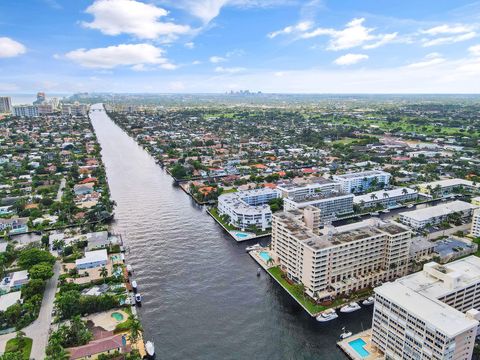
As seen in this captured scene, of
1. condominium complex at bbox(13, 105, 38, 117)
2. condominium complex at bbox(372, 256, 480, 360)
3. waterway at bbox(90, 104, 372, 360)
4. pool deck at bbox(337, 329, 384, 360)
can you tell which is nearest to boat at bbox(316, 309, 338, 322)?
Answer: waterway at bbox(90, 104, 372, 360)

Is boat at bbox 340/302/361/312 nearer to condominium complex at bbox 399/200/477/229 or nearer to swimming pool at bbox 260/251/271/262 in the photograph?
swimming pool at bbox 260/251/271/262

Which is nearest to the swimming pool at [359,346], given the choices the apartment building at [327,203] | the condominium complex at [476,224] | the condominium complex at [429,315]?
the condominium complex at [429,315]

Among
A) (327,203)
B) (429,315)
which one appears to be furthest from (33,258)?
(327,203)

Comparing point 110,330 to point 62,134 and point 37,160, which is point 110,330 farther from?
point 62,134

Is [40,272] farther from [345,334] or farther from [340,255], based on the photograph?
[340,255]

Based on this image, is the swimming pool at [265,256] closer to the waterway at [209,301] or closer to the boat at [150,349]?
the waterway at [209,301]

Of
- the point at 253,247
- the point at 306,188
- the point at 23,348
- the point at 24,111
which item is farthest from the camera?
the point at 24,111

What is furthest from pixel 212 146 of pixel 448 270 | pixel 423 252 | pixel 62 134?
pixel 448 270

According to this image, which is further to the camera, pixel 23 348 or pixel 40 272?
pixel 40 272
